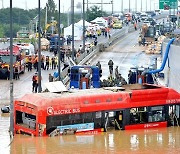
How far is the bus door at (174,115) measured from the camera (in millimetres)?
29719

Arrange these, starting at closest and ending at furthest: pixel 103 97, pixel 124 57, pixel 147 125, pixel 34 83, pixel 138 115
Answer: pixel 103 97 → pixel 138 115 → pixel 147 125 → pixel 34 83 → pixel 124 57

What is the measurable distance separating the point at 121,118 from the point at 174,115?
106 inches

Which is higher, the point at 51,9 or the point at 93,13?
the point at 51,9

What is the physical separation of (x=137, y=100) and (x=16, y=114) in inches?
181

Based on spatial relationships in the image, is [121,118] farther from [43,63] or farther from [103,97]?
[43,63]

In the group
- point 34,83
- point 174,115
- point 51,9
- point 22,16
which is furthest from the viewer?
point 22,16

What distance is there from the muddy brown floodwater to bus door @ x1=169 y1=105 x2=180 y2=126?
2.86 ft

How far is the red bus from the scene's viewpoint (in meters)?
26.8

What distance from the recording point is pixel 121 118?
28203 mm

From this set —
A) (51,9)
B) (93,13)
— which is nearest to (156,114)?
(93,13)

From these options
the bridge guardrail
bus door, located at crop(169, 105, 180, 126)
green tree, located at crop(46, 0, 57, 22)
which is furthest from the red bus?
green tree, located at crop(46, 0, 57, 22)

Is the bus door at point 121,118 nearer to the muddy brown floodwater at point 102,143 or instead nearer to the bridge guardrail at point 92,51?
the muddy brown floodwater at point 102,143

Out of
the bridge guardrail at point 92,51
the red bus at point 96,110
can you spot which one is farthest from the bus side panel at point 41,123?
the bridge guardrail at point 92,51

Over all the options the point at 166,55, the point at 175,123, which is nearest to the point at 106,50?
the point at 166,55
